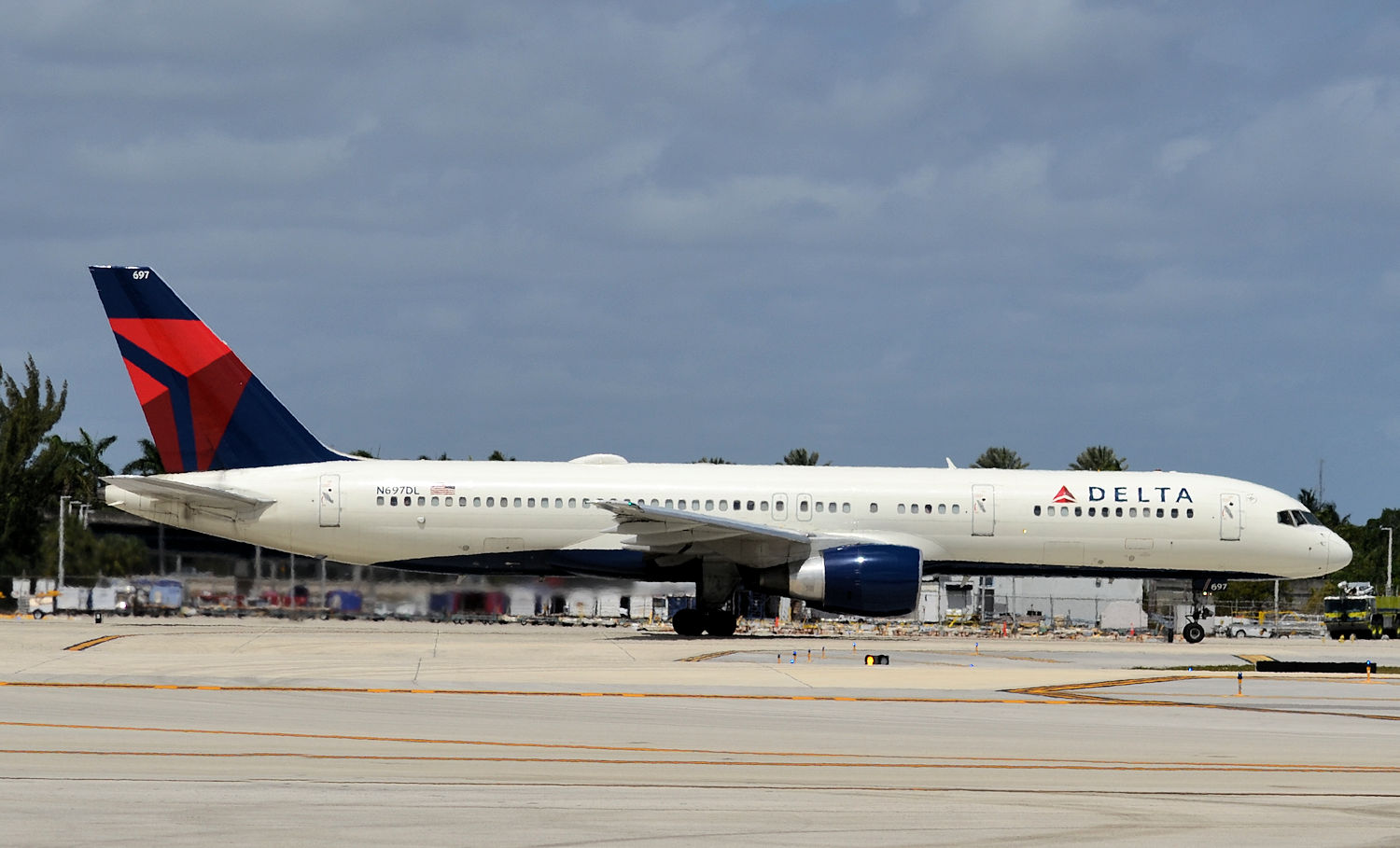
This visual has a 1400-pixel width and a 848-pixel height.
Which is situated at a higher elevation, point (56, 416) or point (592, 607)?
point (56, 416)

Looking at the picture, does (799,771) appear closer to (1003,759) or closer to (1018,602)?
(1003,759)

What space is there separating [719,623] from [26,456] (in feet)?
72.2

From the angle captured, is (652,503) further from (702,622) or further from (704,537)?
(702,622)

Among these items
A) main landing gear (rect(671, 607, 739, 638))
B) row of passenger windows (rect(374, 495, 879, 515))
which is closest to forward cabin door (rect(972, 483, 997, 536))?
row of passenger windows (rect(374, 495, 879, 515))

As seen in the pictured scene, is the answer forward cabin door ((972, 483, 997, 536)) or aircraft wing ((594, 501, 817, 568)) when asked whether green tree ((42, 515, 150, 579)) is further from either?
forward cabin door ((972, 483, 997, 536))

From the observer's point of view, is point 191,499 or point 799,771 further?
point 191,499

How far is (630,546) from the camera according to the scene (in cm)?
3111

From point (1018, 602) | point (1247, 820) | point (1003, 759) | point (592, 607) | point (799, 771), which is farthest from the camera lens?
point (1018, 602)

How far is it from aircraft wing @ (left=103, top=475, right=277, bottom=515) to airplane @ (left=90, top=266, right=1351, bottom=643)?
0.15ft

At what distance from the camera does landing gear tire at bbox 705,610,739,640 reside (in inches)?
1257

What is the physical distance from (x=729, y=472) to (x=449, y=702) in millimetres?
15909

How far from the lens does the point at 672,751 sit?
12.7 meters

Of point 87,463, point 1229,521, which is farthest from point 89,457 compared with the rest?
point 1229,521

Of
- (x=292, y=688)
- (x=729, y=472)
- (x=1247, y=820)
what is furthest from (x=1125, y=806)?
(x=729, y=472)
